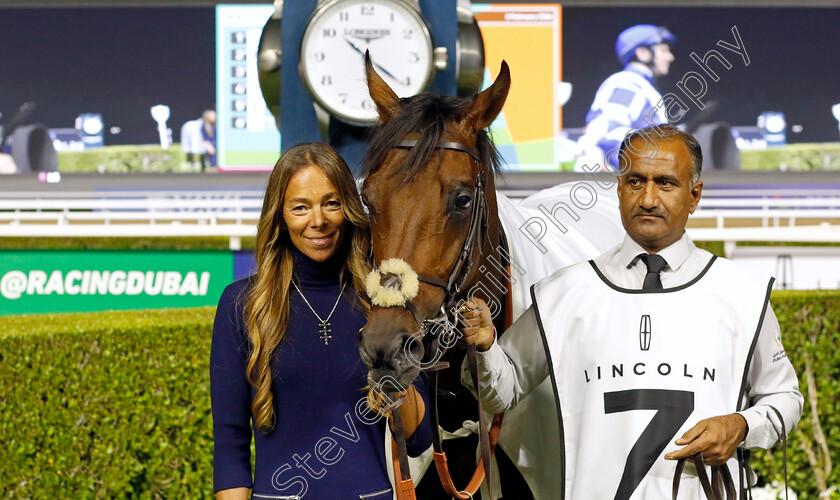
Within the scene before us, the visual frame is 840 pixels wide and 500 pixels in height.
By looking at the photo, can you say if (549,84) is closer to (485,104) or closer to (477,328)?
(485,104)

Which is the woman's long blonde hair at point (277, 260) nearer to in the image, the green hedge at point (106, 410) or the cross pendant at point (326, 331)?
the cross pendant at point (326, 331)

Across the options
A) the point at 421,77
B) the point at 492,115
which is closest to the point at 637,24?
the point at 421,77

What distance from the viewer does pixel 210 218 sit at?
435 inches

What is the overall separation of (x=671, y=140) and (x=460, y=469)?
100 centimetres

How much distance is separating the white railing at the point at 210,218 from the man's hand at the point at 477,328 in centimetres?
736

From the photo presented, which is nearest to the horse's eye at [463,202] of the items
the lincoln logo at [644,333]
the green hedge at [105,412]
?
the lincoln logo at [644,333]

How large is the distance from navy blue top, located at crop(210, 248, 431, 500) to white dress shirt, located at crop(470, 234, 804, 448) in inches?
11.2

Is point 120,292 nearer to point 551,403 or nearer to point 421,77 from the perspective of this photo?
point 421,77

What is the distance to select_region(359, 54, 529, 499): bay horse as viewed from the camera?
5.37 feet

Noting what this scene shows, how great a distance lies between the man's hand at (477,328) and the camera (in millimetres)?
1759

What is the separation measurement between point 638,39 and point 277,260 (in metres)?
14.2

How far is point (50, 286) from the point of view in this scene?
752 cm

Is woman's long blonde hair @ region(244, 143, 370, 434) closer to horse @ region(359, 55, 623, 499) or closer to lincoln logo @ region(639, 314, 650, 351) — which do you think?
horse @ region(359, 55, 623, 499)

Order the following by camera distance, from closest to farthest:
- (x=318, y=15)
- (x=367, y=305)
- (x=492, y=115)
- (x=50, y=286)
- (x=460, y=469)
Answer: (x=367, y=305) → (x=492, y=115) → (x=460, y=469) → (x=318, y=15) → (x=50, y=286)
